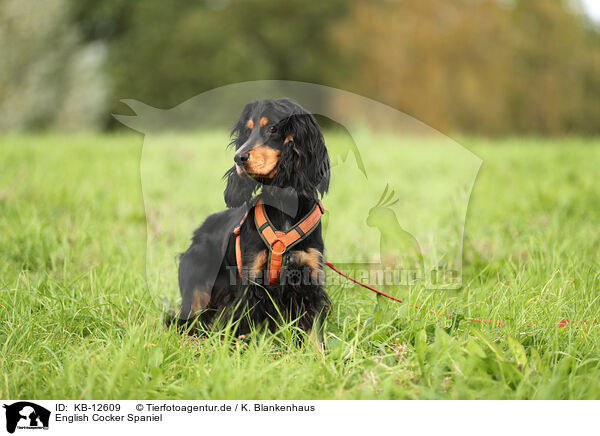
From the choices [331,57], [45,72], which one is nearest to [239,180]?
[45,72]

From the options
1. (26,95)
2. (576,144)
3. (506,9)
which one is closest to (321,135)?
(576,144)

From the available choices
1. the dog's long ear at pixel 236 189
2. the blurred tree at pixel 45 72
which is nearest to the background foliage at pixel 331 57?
the blurred tree at pixel 45 72

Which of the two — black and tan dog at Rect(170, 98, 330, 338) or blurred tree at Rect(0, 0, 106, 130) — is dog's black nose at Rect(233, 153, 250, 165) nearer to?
black and tan dog at Rect(170, 98, 330, 338)

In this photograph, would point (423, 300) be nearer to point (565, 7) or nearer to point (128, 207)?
point (128, 207)

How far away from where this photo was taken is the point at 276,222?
7.39 feet

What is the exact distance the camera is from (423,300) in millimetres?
2463

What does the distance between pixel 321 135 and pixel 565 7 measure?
2041cm

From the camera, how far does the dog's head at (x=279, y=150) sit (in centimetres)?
209

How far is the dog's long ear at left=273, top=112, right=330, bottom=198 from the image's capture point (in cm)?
217

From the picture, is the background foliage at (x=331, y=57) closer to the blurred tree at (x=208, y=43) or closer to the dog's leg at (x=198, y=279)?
the blurred tree at (x=208, y=43)

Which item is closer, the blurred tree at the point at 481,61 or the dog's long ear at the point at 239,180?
the dog's long ear at the point at 239,180

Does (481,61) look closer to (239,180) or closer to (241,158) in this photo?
(239,180)
